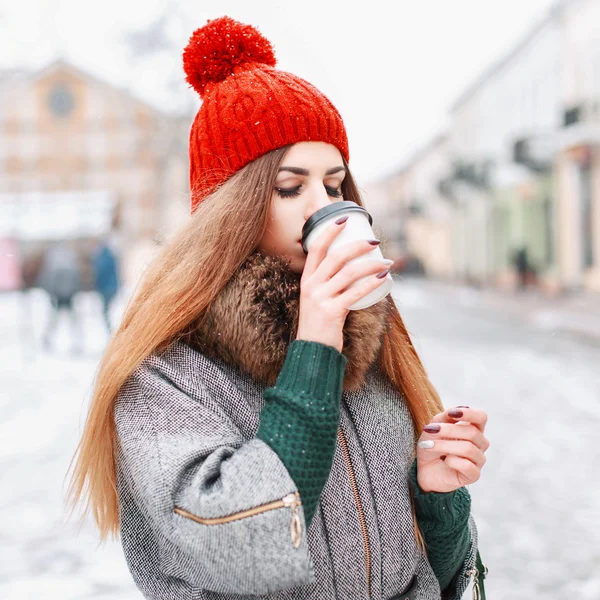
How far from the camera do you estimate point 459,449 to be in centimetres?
127

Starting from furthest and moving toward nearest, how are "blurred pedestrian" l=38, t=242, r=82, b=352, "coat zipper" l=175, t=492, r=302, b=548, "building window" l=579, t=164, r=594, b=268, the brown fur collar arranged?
1. "building window" l=579, t=164, r=594, b=268
2. "blurred pedestrian" l=38, t=242, r=82, b=352
3. the brown fur collar
4. "coat zipper" l=175, t=492, r=302, b=548

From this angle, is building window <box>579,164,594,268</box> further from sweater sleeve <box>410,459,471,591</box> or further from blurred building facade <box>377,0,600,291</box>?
sweater sleeve <box>410,459,471,591</box>

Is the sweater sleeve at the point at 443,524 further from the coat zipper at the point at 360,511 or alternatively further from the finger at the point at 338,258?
the finger at the point at 338,258

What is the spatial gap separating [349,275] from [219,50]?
61cm

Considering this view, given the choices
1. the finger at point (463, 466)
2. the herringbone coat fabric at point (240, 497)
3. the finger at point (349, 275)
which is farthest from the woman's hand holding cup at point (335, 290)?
the finger at point (463, 466)

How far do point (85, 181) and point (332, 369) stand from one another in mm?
33998

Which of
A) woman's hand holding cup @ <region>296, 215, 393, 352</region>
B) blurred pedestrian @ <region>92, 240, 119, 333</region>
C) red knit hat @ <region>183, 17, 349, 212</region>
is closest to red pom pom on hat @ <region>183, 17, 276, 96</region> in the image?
red knit hat @ <region>183, 17, 349, 212</region>

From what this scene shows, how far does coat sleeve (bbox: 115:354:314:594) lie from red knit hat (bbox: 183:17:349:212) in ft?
1.64

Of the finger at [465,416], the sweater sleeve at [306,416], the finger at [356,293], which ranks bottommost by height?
the finger at [465,416]

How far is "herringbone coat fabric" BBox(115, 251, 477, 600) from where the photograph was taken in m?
1.01

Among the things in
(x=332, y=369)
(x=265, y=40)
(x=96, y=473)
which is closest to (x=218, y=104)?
(x=265, y=40)

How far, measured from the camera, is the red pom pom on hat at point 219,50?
144cm

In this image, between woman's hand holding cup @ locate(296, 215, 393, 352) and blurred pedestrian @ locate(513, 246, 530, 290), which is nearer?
woman's hand holding cup @ locate(296, 215, 393, 352)

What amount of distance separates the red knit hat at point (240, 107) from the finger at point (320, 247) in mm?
277
